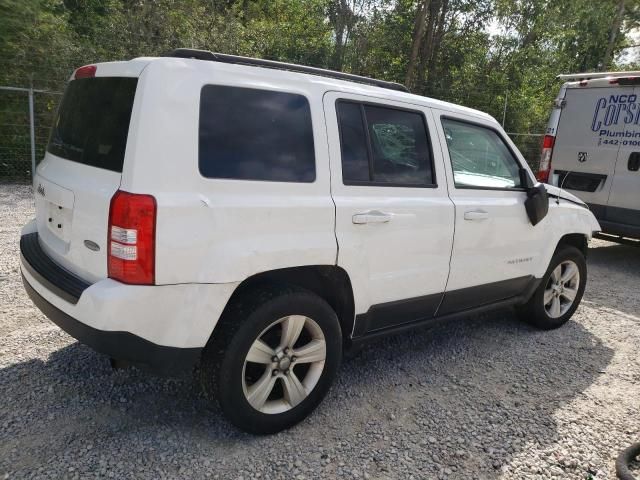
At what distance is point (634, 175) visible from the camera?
6336 mm

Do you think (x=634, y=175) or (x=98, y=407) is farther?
(x=634, y=175)

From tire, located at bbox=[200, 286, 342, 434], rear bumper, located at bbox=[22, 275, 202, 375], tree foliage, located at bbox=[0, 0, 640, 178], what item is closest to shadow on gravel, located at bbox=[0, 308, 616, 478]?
tire, located at bbox=[200, 286, 342, 434]

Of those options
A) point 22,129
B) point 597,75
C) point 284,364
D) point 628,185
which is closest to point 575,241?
point 628,185

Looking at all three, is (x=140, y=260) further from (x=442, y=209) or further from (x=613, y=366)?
(x=613, y=366)

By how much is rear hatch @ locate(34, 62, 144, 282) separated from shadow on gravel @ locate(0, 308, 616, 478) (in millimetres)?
848

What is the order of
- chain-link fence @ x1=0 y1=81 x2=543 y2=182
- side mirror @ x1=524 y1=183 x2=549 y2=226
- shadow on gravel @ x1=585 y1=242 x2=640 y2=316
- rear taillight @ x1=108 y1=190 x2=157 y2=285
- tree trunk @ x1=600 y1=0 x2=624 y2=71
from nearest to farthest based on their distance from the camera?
rear taillight @ x1=108 y1=190 x2=157 y2=285, side mirror @ x1=524 y1=183 x2=549 y2=226, shadow on gravel @ x1=585 y1=242 x2=640 y2=316, chain-link fence @ x1=0 y1=81 x2=543 y2=182, tree trunk @ x1=600 y1=0 x2=624 y2=71

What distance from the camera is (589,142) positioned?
6781mm

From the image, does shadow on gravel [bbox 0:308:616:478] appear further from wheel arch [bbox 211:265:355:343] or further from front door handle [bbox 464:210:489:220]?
front door handle [bbox 464:210:489:220]

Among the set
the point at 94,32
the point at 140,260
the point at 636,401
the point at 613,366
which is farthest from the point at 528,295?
the point at 94,32

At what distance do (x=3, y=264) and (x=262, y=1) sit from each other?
1386 centimetres

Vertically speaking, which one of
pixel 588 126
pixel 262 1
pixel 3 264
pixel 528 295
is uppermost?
pixel 262 1

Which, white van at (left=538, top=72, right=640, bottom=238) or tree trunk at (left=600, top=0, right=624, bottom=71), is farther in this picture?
tree trunk at (left=600, top=0, right=624, bottom=71)

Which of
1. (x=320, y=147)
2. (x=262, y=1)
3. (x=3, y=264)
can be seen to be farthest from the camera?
(x=262, y=1)

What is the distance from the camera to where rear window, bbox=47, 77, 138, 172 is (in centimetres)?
230
